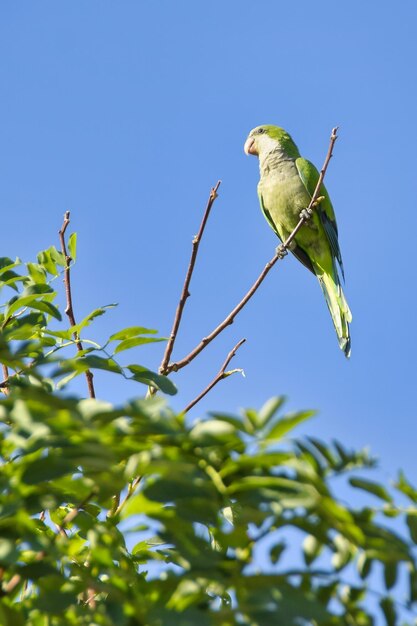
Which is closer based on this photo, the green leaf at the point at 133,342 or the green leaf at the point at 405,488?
the green leaf at the point at 405,488

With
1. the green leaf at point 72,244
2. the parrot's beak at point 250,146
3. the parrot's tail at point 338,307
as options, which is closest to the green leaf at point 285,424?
the green leaf at point 72,244

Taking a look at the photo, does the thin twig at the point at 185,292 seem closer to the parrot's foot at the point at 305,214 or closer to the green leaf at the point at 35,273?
the green leaf at the point at 35,273

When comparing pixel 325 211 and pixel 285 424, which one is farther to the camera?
pixel 325 211

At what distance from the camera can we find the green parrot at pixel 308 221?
6.75 m

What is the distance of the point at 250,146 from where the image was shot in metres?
8.53

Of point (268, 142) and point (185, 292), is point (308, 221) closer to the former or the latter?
point (268, 142)

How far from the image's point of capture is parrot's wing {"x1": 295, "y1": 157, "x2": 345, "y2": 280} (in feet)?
22.3

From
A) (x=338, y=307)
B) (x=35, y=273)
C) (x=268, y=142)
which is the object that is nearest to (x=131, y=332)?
(x=35, y=273)

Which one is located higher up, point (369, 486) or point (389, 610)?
point (369, 486)

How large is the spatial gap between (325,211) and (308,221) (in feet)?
0.63

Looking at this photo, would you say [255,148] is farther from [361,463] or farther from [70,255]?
[361,463]

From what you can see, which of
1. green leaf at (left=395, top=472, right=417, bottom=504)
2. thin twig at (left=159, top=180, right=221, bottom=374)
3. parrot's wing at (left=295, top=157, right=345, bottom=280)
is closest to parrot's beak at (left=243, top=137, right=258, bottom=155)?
parrot's wing at (left=295, top=157, right=345, bottom=280)

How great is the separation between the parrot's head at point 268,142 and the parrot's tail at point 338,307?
5.07ft

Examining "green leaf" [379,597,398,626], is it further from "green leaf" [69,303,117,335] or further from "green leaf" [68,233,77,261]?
"green leaf" [68,233,77,261]
